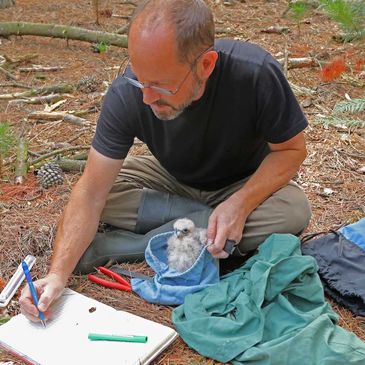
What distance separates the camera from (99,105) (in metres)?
4.68

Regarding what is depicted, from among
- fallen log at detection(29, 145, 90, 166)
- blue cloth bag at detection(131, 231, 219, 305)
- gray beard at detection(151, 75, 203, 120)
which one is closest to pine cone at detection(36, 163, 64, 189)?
fallen log at detection(29, 145, 90, 166)

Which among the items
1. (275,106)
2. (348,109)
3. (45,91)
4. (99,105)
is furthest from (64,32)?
(275,106)

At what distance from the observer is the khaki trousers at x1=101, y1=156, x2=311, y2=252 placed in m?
2.62

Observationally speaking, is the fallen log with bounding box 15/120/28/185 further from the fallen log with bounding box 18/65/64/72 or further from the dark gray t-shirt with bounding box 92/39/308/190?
the fallen log with bounding box 18/65/64/72

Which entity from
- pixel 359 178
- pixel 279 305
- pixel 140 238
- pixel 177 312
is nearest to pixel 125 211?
pixel 140 238

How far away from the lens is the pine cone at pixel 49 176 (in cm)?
348

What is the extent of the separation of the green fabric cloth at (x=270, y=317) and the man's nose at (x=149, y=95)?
77cm

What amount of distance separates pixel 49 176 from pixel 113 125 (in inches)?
42.5

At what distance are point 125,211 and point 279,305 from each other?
94 centimetres

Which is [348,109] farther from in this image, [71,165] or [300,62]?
[71,165]

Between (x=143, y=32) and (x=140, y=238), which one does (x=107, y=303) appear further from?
(x=143, y=32)

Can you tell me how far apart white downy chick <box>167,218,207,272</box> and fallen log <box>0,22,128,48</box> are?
3.63m

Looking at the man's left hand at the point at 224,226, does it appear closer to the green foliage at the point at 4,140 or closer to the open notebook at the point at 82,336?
the open notebook at the point at 82,336

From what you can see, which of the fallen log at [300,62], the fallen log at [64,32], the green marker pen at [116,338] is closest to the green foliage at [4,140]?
the green marker pen at [116,338]
